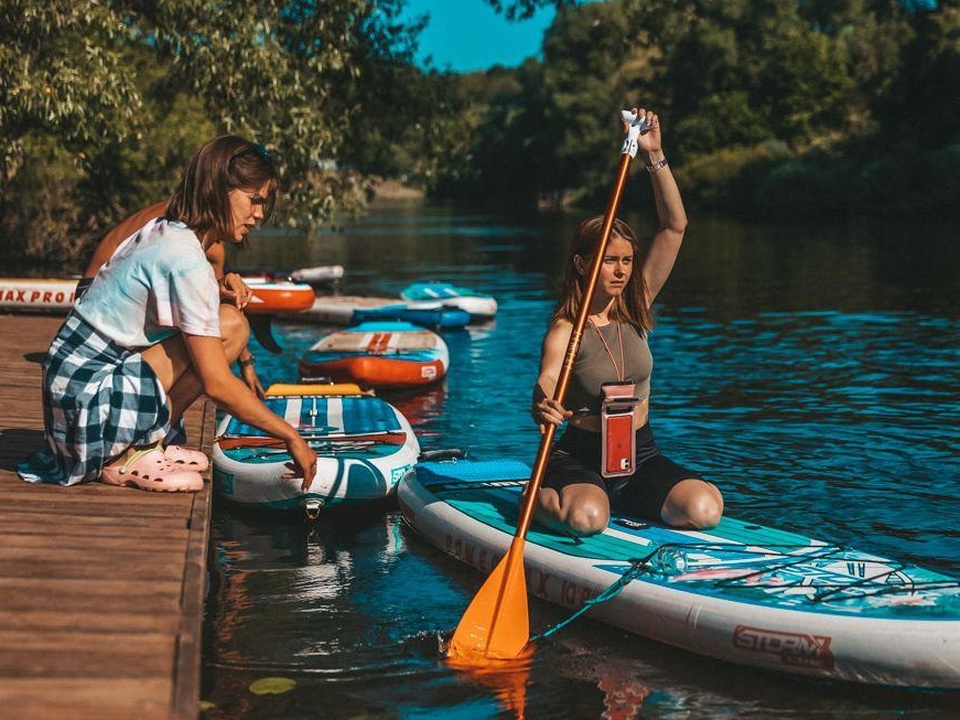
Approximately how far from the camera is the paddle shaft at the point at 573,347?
6.36 metres

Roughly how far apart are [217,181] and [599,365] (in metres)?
2.35

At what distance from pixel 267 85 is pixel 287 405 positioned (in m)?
10.8

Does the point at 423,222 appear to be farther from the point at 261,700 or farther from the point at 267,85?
the point at 261,700

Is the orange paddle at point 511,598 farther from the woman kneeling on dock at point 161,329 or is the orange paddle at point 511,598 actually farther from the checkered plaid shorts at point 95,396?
the checkered plaid shorts at point 95,396

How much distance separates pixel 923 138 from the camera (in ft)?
185

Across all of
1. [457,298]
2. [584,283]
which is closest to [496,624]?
[584,283]

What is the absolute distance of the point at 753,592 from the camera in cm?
599

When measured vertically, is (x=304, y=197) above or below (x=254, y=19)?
below

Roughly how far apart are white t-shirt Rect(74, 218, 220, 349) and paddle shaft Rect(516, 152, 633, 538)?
5.63 ft

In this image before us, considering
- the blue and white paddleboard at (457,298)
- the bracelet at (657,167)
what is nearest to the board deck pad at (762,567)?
the bracelet at (657,167)

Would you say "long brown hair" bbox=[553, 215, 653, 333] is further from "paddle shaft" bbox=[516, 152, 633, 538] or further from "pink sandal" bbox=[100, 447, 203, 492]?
"pink sandal" bbox=[100, 447, 203, 492]

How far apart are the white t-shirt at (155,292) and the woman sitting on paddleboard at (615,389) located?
6.21ft

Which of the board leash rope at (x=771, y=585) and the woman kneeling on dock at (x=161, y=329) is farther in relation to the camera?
the board leash rope at (x=771, y=585)

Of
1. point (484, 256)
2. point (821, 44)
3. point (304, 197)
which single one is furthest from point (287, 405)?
point (821, 44)
